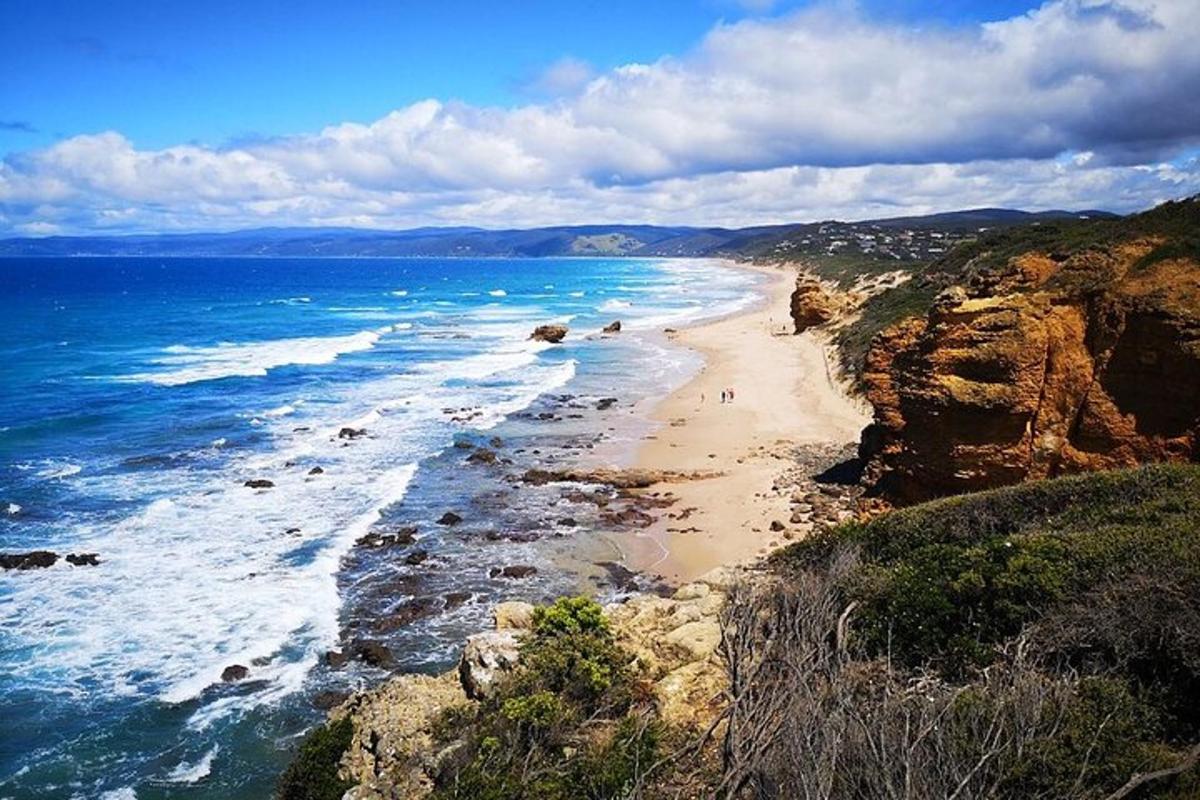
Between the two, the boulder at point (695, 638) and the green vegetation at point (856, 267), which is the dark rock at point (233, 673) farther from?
the green vegetation at point (856, 267)

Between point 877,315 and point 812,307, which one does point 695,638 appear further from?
point 812,307

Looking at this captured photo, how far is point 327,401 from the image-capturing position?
139ft

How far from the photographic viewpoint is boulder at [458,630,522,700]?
10398 millimetres

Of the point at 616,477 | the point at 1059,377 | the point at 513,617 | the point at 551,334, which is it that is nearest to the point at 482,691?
the point at 513,617

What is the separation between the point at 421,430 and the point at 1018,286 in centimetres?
2426

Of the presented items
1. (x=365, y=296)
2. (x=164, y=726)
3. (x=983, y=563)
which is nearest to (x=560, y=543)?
(x=164, y=726)

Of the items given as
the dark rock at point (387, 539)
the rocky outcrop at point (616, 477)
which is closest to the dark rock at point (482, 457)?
the rocky outcrop at point (616, 477)

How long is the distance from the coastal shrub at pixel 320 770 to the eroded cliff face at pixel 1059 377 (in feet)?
46.6

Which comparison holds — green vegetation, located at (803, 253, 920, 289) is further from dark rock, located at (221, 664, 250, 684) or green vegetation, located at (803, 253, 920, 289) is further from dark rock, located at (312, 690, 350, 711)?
dark rock, located at (221, 664, 250, 684)

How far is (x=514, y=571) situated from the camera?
20.7 meters

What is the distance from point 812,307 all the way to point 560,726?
5396cm

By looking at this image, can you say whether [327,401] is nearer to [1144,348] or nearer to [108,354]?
[108,354]

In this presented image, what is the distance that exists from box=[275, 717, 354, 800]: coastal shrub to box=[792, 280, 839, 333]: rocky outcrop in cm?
5281

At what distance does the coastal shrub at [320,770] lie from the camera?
9.62 m
